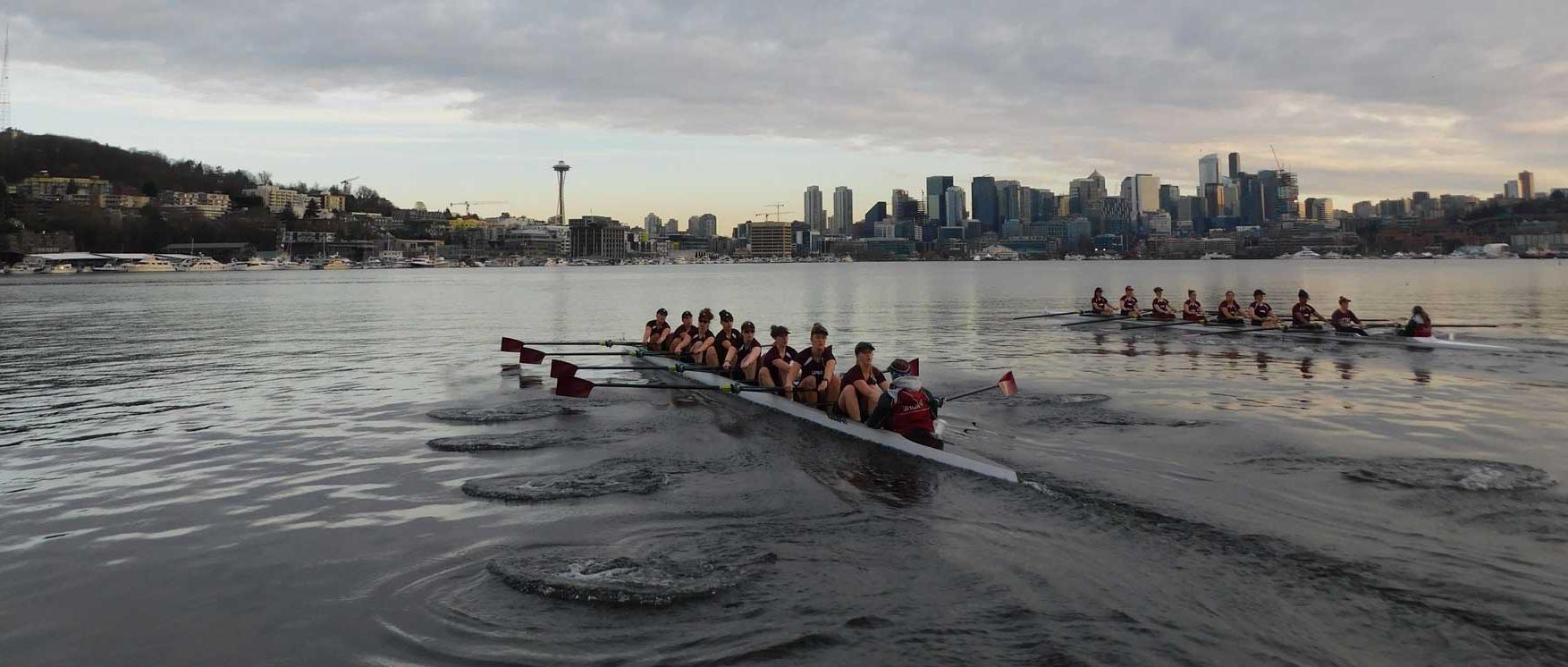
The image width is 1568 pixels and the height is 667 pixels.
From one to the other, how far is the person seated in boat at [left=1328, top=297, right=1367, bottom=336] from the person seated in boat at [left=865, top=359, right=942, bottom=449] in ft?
62.6

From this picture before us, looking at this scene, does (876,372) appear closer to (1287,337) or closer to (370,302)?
(1287,337)

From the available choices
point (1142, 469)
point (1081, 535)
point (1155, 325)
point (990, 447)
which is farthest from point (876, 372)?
point (1155, 325)

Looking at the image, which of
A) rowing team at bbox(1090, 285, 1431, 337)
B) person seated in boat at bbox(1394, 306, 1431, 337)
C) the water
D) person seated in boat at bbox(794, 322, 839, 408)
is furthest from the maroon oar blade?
person seated in boat at bbox(1394, 306, 1431, 337)

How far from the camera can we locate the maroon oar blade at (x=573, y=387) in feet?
55.9

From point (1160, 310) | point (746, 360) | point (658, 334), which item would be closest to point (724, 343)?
point (746, 360)

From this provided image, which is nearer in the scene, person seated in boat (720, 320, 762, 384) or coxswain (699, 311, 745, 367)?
person seated in boat (720, 320, 762, 384)

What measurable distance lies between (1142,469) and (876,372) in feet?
13.0

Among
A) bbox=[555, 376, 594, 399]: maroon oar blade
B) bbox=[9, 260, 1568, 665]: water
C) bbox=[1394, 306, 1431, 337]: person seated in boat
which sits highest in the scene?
bbox=[1394, 306, 1431, 337]: person seated in boat

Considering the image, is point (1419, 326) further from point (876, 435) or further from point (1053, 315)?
point (876, 435)

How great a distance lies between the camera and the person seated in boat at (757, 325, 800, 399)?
1588 cm

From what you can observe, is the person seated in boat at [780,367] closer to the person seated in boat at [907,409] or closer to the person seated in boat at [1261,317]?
the person seated in boat at [907,409]

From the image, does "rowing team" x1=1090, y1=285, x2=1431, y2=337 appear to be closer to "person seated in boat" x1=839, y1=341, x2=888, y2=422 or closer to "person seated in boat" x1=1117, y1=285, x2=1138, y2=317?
"person seated in boat" x1=1117, y1=285, x2=1138, y2=317

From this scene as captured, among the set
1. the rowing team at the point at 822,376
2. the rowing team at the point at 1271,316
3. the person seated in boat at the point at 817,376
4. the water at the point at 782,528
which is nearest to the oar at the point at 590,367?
the rowing team at the point at 822,376

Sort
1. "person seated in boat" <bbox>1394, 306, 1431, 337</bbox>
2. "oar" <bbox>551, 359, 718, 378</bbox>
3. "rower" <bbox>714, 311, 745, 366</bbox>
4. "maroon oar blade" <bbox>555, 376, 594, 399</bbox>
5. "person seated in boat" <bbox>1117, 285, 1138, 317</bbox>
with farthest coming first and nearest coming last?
"person seated in boat" <bbox>1117, 285, 1138, 317</bbox>, "person seated in boat" <bbox>1394, 306, 1431, 337</bbox>, "rower" <bbox>714, 311, 745, 366</bbox>, "oar" <bbox>551, 359, 718, 378</bbox>, "maroon oar blade" <bbox>555, 376, 594, 399</bbox>
